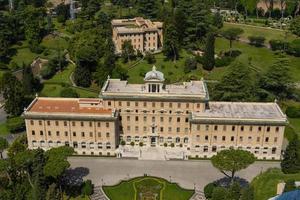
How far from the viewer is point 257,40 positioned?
13425 centimetres

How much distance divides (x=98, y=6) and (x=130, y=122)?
85.3 metres

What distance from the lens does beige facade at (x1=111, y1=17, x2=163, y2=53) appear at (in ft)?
415

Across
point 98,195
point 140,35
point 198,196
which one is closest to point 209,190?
point 198,196

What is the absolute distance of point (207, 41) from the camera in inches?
4537

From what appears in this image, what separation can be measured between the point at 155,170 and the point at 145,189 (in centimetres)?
690

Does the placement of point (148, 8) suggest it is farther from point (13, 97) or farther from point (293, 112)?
point (293, 112)

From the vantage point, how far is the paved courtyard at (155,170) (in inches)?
3039

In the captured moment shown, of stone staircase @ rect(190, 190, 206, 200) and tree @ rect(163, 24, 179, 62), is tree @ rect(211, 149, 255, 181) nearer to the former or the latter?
stone staircase @ rect(190, 190, 206, 200)

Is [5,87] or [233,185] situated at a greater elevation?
[5,87]

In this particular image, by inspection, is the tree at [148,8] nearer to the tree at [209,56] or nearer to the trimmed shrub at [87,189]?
the tree at [209,56]

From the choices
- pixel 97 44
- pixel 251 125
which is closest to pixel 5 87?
pixel 97 44

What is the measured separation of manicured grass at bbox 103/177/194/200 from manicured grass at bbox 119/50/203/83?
42603mm

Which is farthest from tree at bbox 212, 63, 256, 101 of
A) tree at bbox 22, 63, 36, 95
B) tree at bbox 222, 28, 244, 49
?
tree at bbox 22, 63, 36, 95

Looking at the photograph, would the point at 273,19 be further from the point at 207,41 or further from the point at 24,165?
the point at 24,165
